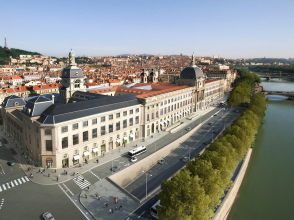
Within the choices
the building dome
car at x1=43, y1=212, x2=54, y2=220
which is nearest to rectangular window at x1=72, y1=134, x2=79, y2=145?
car at x1=43, y1=212, x2=54, y2=220

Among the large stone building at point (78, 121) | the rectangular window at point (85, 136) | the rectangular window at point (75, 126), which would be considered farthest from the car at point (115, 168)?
the rectangular window at point (75, 126)

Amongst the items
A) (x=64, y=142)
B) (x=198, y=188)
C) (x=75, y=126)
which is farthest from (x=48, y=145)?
(x=198, y=188)

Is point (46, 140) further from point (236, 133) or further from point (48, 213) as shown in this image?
point (236, 133)

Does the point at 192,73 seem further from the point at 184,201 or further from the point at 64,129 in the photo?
the point at 184,201

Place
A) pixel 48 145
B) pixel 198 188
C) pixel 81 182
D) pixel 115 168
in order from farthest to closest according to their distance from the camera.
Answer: pixel 115 168, pixel 48 145, pixel 81 182, pixel 198 188

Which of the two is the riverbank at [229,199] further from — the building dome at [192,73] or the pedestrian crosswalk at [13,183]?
the building dome at [192,73]

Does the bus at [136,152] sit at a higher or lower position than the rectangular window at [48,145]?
lower

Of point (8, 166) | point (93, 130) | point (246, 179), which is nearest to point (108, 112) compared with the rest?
point (93, 130)
